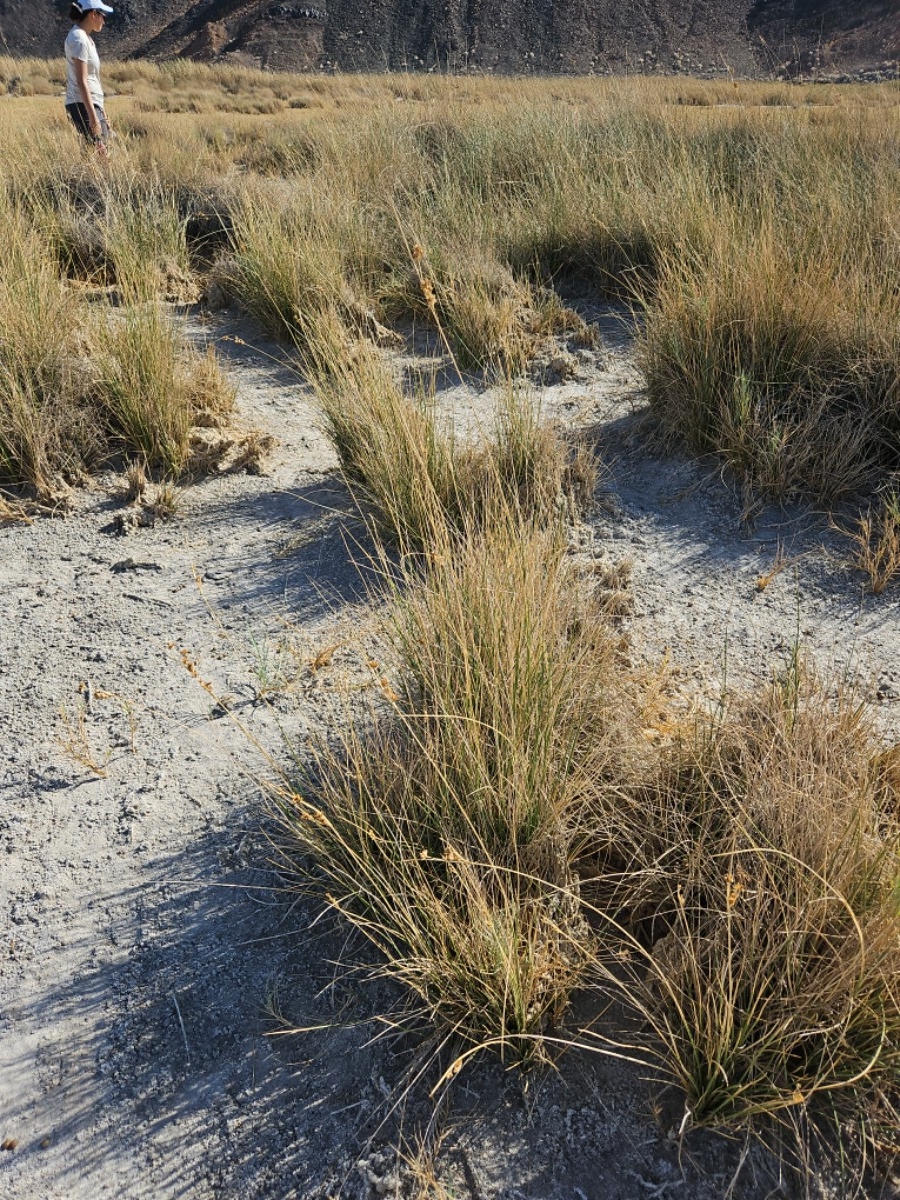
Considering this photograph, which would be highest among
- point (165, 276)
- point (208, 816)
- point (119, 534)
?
point (165, 276)

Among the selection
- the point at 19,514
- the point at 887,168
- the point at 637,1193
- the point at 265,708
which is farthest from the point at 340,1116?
the point at 887,168

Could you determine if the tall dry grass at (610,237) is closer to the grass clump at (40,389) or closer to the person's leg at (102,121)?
the person's leg at (102,121)

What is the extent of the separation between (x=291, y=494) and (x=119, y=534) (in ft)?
2.18

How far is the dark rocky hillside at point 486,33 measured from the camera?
35406 mm

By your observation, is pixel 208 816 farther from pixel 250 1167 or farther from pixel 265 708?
pixel 250 1167

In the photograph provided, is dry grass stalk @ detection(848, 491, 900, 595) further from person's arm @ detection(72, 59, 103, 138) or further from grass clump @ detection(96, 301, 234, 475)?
person's arm @ detection(72, 59, 103, 138)

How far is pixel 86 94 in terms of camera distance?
22.3 ft

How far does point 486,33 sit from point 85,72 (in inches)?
1414

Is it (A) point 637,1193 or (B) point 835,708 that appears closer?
(A) point 637,1193

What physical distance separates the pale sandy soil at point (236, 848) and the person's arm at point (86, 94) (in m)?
4.72

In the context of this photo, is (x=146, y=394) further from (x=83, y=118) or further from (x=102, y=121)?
(x=102, y=121)

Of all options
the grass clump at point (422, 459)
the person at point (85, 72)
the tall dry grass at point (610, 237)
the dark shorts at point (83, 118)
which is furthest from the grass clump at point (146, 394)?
the dark shorts at point (83, 118)

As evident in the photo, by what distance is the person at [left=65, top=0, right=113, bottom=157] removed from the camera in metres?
6.55

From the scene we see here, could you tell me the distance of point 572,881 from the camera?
188 cm
